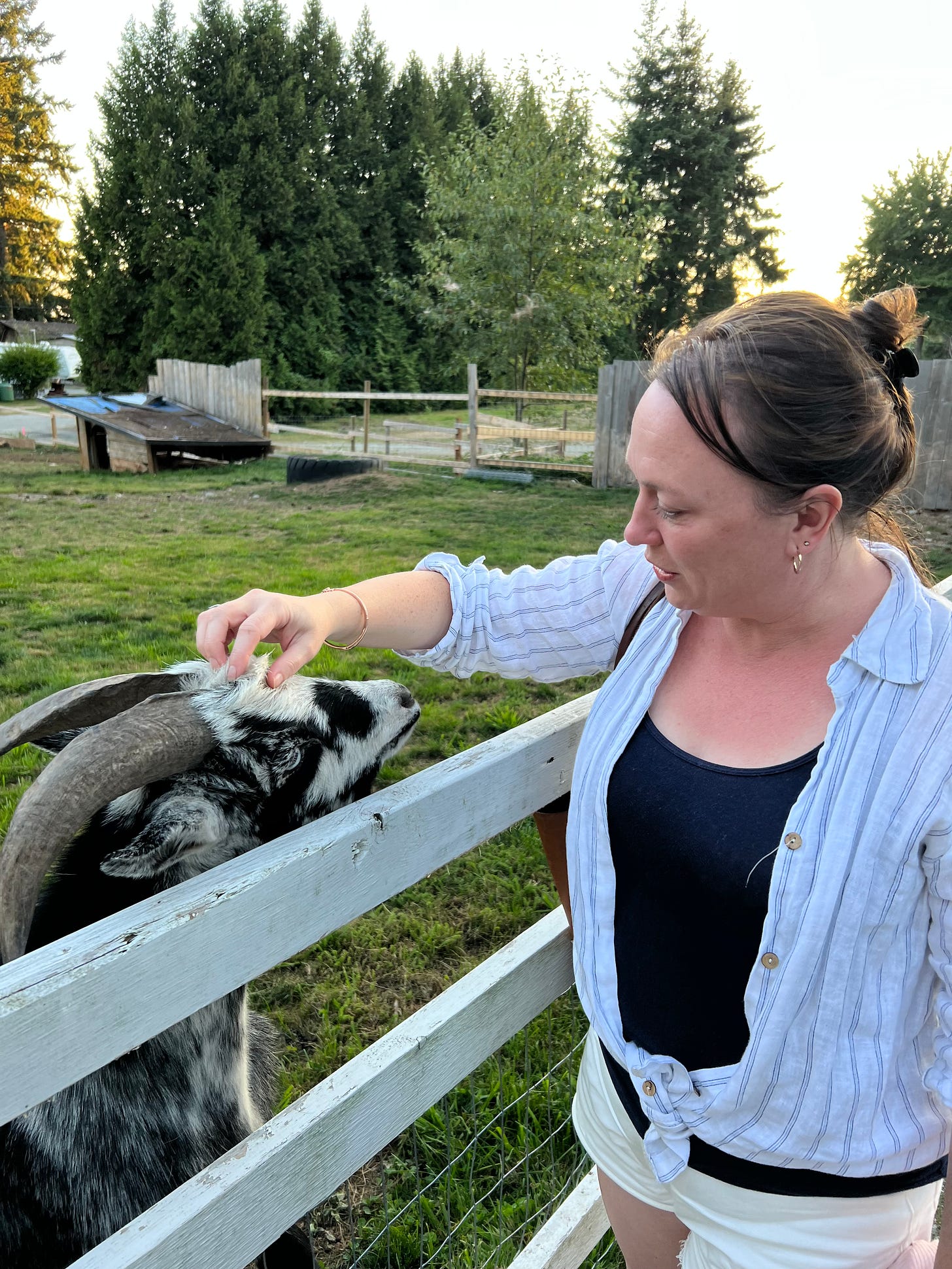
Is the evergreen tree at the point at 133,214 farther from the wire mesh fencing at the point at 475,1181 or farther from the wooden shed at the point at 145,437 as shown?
the wire mesh fencing at the point at 475,1181

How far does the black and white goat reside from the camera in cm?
127

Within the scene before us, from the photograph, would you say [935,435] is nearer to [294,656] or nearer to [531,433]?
[531,433]

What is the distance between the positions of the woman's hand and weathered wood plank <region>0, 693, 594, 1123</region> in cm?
30

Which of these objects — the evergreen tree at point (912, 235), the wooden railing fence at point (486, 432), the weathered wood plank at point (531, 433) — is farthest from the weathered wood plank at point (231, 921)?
the evergreen tree at point (912, 235)

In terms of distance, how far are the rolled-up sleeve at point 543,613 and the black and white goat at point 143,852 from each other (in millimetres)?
375

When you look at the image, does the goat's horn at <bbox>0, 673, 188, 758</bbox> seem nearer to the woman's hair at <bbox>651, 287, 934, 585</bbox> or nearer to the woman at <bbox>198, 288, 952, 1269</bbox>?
the woman at <bbox>198, 288, 952, 1269</bbox>

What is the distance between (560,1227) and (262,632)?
1.41 m

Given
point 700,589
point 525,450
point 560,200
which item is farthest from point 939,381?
point 700,589

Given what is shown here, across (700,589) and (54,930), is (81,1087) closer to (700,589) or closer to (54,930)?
(54,930)

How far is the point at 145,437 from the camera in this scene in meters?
13.8

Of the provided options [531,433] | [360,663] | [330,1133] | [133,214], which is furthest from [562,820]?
[133,214]

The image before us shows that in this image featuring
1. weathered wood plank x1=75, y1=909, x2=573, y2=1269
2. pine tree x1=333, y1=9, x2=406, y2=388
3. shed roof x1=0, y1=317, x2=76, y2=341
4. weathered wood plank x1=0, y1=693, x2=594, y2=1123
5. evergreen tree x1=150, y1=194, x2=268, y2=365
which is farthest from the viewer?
shed roof x1=0, y1=317, x2=76, y2=341

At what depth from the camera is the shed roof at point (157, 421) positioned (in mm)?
14156

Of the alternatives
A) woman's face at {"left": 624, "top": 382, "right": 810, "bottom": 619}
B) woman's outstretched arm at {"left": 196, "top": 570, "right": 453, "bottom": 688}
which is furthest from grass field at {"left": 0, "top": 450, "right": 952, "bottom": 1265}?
woman's face at {"left": 624, "top": 382, "right": 810, "bottom": 619}
